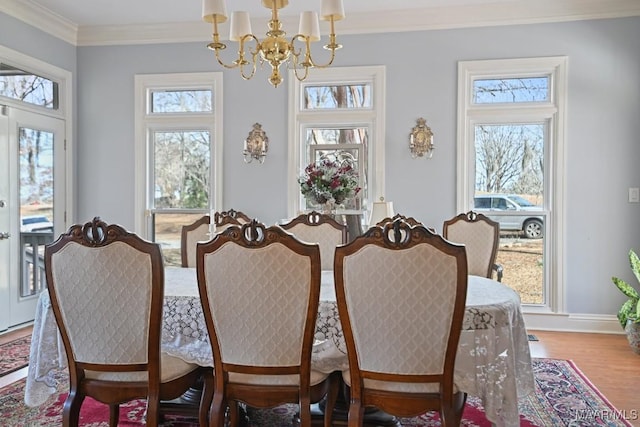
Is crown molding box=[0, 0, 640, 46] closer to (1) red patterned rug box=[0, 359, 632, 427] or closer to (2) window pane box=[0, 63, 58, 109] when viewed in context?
(2) window pane box=[0, 63, 58, 109]

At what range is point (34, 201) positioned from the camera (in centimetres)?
447

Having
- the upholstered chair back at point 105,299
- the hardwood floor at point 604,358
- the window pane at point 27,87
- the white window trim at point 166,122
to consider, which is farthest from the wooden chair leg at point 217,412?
the window pane at point 27,87

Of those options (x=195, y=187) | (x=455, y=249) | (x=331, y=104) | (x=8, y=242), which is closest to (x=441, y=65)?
(x=331, y=104)

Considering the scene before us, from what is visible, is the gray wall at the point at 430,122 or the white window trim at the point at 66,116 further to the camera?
the white window trim at the point at 66,116

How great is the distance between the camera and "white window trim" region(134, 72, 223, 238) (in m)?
4.79

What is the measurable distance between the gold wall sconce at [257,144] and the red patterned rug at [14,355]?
247 cm

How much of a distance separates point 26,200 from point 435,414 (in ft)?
12.9

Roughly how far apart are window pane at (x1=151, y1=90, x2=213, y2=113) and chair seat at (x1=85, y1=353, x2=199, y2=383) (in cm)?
326

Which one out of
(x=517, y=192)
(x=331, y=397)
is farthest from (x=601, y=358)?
(x=331, y=397)

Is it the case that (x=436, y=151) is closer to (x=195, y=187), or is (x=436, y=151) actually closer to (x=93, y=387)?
(x=195, y=187)

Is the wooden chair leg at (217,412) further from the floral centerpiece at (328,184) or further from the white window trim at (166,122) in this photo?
the white window trim at (166,122)

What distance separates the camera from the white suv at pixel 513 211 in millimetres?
4426

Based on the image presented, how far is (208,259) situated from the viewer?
1859mm

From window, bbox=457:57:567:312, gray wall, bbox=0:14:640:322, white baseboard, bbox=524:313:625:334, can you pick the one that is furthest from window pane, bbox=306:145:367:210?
white baseboard, bbox=524:313:625:334
